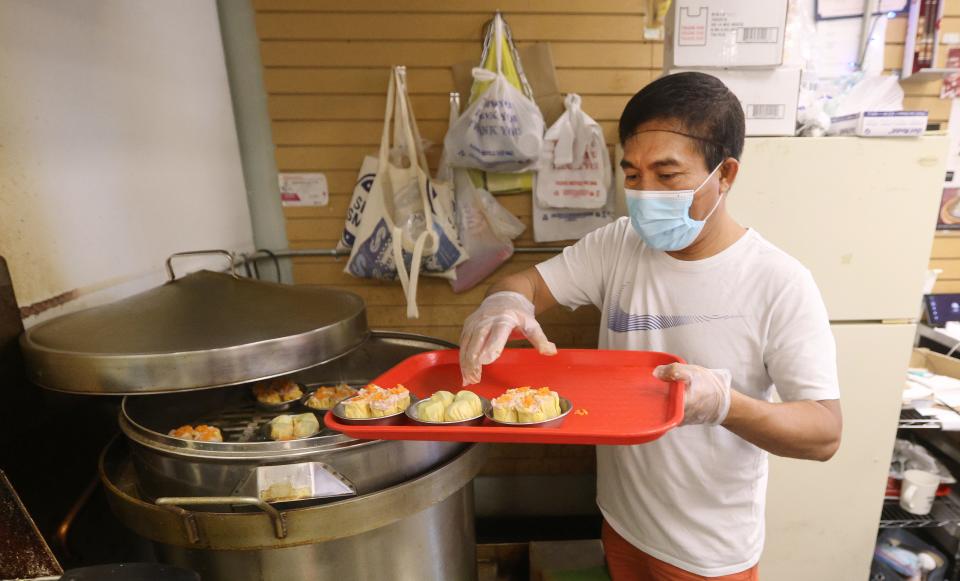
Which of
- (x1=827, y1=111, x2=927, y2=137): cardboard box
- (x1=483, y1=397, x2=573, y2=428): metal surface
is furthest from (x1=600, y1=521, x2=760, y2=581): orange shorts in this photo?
(x1=827, y1=111, x2=927, y2=137): cardboard box

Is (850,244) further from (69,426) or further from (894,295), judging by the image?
(69,426)

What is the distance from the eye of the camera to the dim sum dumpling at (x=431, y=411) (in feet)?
3.54

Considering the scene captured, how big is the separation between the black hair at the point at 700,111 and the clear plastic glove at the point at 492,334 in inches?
23.0

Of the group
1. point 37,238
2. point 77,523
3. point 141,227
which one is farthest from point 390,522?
point 141,227

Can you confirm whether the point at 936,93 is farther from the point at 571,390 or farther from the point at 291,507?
the point at 291,507

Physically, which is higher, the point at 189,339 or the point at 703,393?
the point at 189,339

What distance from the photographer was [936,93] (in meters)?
2.38

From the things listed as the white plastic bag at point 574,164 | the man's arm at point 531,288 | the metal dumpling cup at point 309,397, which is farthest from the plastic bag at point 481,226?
the metal dumpling cup at point 309,397

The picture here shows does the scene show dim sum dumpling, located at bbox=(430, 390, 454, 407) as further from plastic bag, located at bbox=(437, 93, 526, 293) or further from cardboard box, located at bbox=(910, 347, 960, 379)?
cardboard box, located at bbox=(910, 347, 960, 379)

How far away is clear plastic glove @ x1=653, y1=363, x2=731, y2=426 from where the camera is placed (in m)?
1.00

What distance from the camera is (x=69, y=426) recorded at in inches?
55.1

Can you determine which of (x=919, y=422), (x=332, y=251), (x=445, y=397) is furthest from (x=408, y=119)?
(x=919, y=422)

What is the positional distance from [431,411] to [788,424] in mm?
791

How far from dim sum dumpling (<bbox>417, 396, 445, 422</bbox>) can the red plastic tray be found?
40 mm
